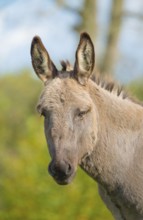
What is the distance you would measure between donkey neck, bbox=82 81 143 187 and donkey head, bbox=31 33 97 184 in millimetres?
144

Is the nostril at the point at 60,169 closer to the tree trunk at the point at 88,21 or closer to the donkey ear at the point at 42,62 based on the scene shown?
the donkey ear at the point at 42,62

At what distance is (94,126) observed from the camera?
8.44 metres

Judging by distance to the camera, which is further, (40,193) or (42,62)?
(40,193)

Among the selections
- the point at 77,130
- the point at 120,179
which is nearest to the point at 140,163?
the point at 120,179

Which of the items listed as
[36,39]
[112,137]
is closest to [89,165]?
[112,137]

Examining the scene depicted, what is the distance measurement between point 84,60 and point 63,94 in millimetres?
494

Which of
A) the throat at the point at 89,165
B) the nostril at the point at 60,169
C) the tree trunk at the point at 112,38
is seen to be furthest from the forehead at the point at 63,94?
the tree trunk at the point at 112,38

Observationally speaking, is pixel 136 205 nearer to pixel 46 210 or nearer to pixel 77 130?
pixel 77 130

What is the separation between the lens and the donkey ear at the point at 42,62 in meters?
8.77

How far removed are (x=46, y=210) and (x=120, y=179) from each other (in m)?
7.13

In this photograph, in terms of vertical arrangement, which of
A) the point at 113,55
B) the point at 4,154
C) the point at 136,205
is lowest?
the point at 4,154

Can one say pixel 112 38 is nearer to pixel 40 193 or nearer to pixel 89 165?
pixel 40 193

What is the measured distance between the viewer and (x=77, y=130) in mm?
8242

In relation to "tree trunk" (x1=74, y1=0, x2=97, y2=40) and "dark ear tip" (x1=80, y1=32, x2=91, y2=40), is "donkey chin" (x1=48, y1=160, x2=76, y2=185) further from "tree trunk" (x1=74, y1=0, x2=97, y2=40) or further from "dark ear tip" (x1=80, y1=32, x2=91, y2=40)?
"tree trunk" (x1=74, y1=0, x2=97, y2=40)
